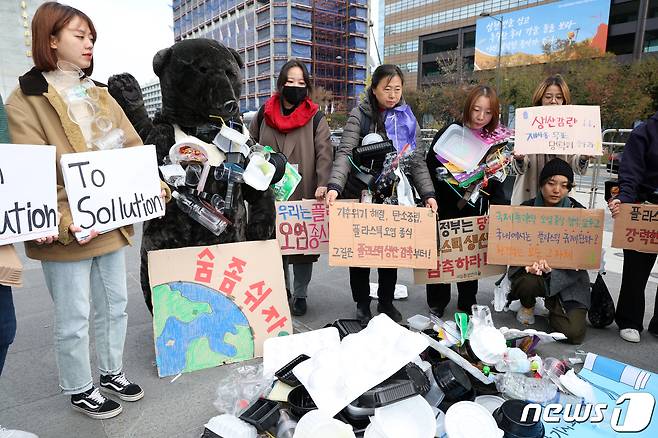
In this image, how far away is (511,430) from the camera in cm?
170

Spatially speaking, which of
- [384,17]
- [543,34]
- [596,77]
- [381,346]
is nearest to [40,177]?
[381,346]

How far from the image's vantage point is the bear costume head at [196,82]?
2406mm

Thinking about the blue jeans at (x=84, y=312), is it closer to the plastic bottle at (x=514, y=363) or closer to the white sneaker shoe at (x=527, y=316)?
the plastic bottle at (x=514, y=363)

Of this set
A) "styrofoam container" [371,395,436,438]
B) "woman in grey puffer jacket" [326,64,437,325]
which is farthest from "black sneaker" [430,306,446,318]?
"styrofoam container" [371,395,436,438]

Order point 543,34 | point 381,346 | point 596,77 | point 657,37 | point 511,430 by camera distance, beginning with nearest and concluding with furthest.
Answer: point 511,430, point 381,346, point 596,77, point 657,37, point 543,34

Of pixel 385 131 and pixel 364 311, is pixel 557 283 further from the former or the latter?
pixel 385 131

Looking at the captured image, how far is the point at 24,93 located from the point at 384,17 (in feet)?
200

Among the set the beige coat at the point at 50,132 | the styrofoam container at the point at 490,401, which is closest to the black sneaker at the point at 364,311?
the styrofoam container at the point at 490,401

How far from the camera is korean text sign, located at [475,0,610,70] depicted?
97.9 ft

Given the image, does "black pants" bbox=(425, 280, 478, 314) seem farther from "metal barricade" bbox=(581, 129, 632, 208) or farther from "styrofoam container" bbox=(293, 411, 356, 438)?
"metal barricade" bbox=(581, 129, 632, 208)

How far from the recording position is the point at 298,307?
10.8ft

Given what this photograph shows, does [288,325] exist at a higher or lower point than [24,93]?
lower

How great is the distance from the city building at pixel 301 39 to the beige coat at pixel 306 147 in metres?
63.4

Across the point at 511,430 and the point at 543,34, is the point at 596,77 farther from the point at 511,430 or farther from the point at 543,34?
the point at 511,430
